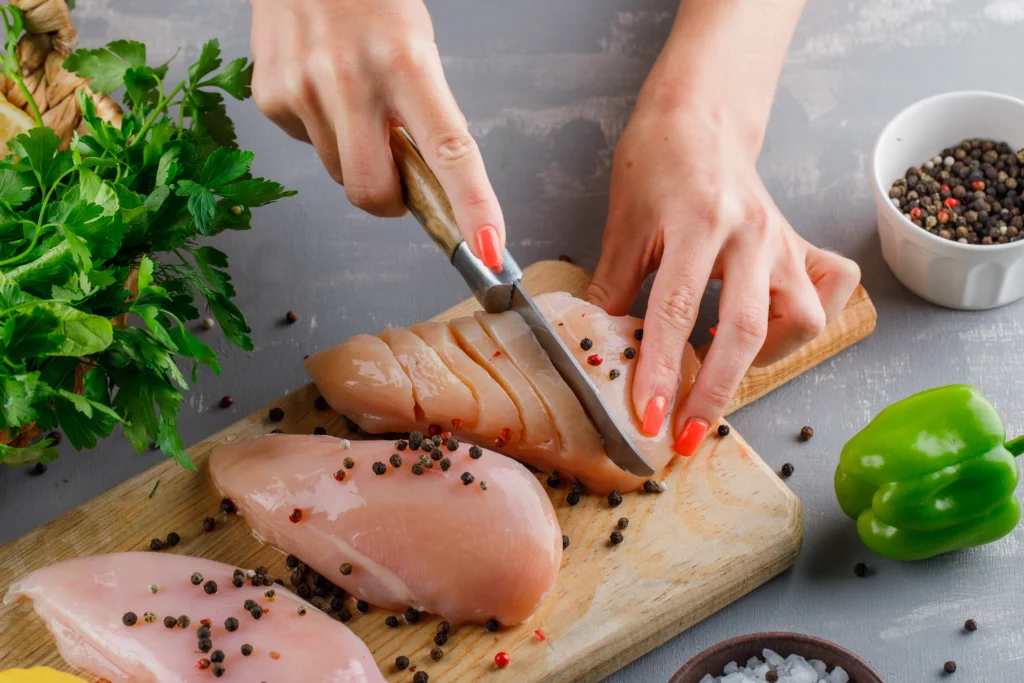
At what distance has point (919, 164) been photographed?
3.46 metres

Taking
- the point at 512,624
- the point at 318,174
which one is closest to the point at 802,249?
the point at 512,624

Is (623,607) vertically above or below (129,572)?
below

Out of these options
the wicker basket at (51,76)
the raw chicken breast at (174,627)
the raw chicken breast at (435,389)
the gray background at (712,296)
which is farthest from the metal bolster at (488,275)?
the wicker basket at (51,76)

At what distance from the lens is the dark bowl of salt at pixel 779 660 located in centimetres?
253

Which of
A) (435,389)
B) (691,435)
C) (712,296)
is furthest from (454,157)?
(712,296)

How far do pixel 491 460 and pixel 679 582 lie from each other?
0.58 metres

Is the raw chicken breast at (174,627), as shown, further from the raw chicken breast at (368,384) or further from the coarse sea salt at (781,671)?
the coarse sea salt at (781,671)

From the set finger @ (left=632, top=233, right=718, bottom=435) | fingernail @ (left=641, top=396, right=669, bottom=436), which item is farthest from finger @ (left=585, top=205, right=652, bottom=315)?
fingernail @ (left=641, top=396, right=669, bottom=436)

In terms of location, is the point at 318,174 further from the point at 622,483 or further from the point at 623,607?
the point at 623,607

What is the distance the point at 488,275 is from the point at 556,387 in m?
0.37

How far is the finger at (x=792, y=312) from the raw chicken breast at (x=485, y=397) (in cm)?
77

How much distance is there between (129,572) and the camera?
266 centimetres

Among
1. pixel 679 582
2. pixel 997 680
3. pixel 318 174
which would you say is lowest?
pixel 997 680

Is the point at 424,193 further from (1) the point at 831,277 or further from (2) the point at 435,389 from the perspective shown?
(1) the point at 831,277
